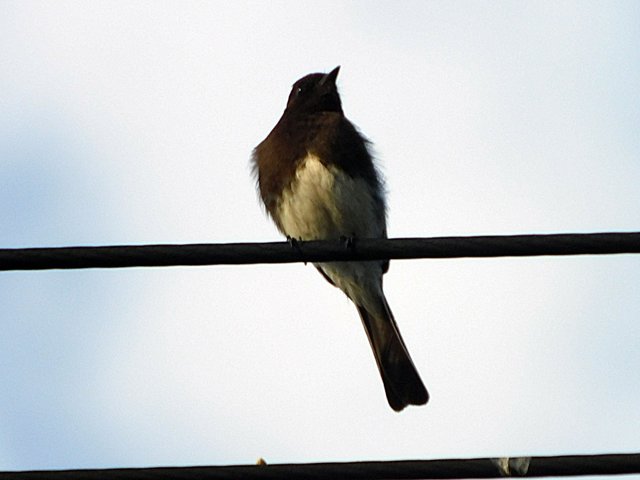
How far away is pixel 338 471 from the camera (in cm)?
347

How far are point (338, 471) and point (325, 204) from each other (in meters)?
3.59

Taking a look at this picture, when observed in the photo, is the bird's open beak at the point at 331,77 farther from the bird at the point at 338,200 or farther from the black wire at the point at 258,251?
the black wire at the point at 258,251

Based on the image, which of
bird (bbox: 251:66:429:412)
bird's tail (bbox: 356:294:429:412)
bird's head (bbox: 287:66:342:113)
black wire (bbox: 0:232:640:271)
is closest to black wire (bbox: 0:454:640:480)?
black wire (bbox: 0:232:640:271)

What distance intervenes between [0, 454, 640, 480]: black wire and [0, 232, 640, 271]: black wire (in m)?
0.73

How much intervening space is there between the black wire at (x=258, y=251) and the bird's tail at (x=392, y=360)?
3.04m

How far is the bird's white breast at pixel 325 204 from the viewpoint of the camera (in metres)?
6.92

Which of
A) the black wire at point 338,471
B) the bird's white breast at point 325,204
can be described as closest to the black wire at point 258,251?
the black wire at point 338,471

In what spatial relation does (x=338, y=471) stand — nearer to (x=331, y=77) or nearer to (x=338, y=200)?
(x=338, y=200)

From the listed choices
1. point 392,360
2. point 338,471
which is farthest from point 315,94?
point 338,471

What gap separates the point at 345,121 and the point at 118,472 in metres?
4.33

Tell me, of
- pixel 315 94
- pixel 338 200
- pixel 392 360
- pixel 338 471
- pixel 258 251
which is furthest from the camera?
pixel 315 94

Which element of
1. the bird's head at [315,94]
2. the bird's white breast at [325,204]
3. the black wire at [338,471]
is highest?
the bird's head at [315,94]

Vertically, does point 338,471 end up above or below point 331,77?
below

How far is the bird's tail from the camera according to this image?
701cm
